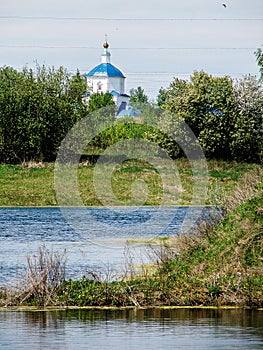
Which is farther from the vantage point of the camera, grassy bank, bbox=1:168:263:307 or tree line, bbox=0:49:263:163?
tree line, bbox=0:49:263:163

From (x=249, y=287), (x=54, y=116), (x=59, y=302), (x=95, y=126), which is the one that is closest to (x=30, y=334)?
(x=59, y=302)

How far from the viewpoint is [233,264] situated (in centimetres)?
2188

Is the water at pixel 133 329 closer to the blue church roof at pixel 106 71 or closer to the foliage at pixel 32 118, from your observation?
the foliage at pixel 32 118

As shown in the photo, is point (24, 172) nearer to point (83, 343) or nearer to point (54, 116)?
point (54, 116)

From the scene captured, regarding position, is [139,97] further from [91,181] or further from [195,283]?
[195,283]

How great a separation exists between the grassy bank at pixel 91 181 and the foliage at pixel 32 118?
3.54 meters

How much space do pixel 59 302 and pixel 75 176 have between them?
47.9 metres

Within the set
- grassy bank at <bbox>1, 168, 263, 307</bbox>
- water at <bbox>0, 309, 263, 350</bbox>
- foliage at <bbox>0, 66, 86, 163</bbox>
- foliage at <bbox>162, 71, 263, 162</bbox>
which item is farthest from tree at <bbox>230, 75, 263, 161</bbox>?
water at <bbox>0, 309, 263, 350</bbox>

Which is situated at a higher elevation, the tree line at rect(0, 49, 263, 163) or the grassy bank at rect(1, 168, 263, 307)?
the tree line at rect(0, 49, 263, 163)

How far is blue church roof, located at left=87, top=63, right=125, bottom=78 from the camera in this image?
181m

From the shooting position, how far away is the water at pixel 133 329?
1711 centimetres

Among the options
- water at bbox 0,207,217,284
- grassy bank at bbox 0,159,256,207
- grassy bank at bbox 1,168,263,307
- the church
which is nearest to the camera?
grassy bank at bbox 1,168,263,307

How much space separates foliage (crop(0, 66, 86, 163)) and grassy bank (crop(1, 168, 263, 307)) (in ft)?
181

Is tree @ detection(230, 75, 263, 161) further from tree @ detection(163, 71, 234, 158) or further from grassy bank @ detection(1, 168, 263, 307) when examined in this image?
grassy bank @ detection(1, 168, 263, 307)
